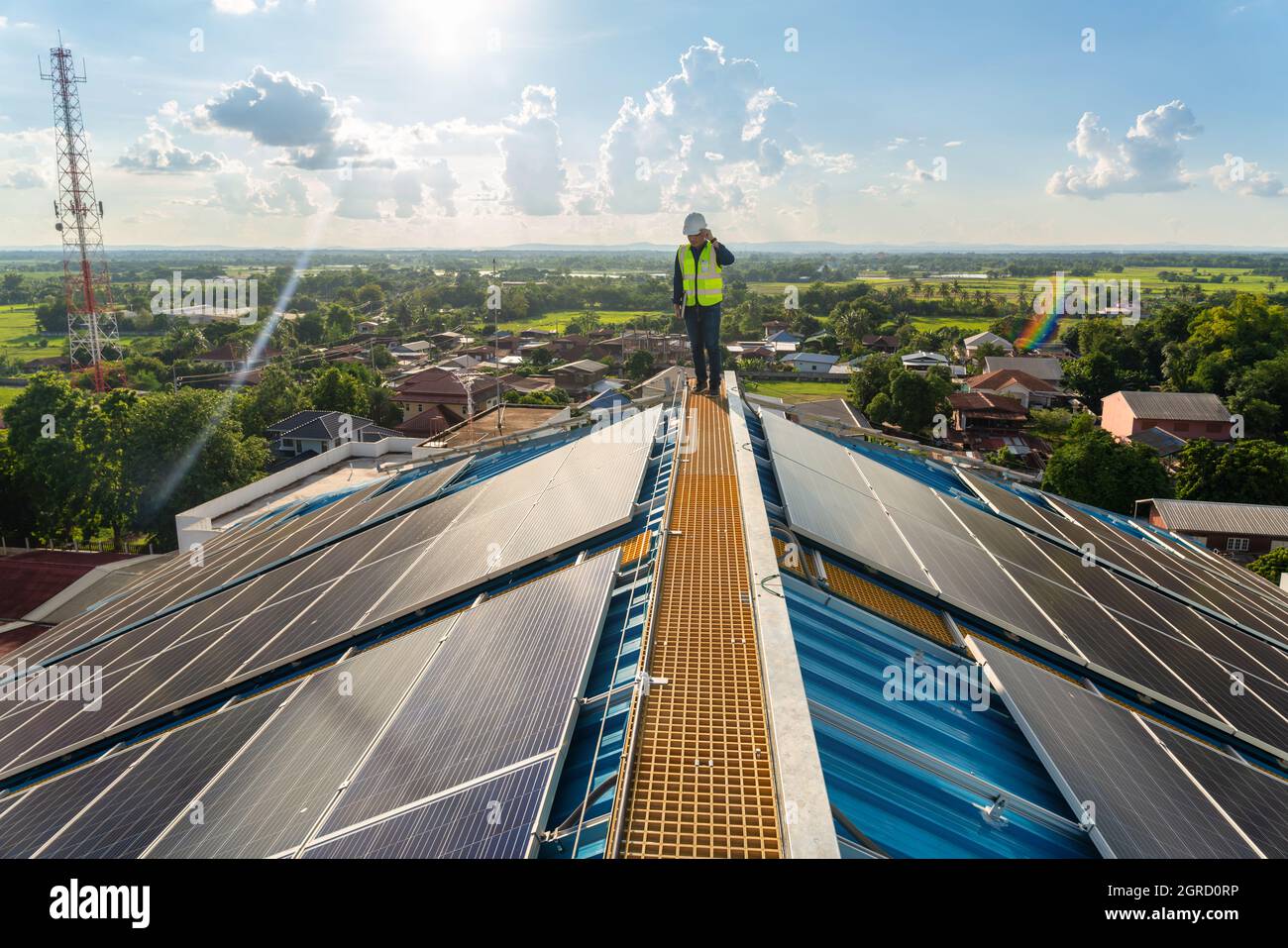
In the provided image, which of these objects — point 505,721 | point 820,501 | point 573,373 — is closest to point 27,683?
point 505,721

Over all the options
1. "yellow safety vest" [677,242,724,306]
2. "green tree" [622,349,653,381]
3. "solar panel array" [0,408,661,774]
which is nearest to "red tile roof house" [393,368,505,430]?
"green tree" [622,349,653,381]

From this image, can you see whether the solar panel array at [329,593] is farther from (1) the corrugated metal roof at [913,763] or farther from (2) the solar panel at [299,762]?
→ (1) the corrugated metal roof at [913,763]

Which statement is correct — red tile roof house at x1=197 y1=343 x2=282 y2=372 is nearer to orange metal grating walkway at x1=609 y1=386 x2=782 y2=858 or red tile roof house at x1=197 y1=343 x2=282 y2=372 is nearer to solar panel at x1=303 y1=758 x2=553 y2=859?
orange metal grating walkway at x1=609 y1=386 x2=782 y2=858

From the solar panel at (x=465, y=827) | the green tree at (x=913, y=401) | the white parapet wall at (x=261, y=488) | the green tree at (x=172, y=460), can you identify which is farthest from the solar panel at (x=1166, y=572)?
the green tree at (x=913, y=401)

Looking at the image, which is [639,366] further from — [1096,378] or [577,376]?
[1096,378]

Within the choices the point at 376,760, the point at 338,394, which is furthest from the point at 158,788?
the point at 338,394

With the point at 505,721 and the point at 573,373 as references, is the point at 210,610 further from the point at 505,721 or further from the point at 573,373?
the point at 573,373
